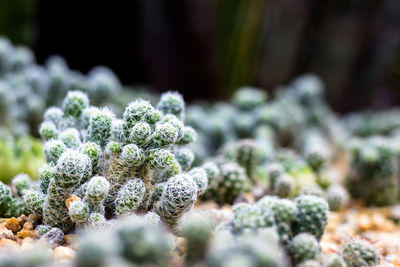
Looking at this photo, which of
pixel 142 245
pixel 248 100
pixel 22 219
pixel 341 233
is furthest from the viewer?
pixel 248 100

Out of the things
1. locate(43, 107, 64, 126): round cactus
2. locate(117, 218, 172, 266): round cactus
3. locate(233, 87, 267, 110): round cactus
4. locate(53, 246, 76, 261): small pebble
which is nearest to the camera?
locate(117, 218, 172, 266): round cactus

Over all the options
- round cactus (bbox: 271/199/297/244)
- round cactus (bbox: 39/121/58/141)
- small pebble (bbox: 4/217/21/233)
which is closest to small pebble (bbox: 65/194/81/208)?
small pebble (bbox: 4/217/21/233)

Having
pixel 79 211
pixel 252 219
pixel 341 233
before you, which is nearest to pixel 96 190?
pixel 79 211

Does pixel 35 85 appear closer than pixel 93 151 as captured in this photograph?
No

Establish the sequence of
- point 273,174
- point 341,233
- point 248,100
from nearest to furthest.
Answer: point 341,233
point 273,174
point 248,100

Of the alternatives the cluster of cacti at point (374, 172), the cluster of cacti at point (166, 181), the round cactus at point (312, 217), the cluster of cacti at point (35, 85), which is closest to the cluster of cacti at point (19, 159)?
the cluster of cacti at point (166, 181)

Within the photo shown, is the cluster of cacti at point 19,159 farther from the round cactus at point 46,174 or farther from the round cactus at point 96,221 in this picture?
the round cactus at point 96,221

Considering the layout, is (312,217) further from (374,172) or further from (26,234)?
(374,172)

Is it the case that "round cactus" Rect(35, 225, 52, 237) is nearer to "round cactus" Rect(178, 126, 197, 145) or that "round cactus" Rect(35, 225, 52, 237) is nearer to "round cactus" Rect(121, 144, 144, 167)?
"round cactus" Rect(121, 144, 144, 167)

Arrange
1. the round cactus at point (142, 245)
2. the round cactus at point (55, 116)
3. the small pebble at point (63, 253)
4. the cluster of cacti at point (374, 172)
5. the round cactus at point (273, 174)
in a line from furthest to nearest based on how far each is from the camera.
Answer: the cluster of cacti at point (374, 172)
the round cactus at point (273, 174)
the round cactus at point (55, 116)
the small pebble at point (63, 253)
the round cactus at point (142, 245)
